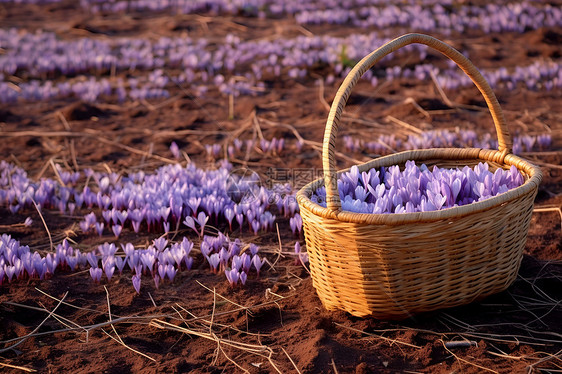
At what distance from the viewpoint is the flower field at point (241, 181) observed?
275 cm

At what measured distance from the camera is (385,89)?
7.28m

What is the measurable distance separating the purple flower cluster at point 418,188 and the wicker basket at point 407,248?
182 millimetres

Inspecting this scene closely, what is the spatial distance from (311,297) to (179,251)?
87 cm

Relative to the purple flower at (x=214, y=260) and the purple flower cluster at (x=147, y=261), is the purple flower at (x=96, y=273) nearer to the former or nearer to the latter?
the purple flower cluster at (x=147, y=261)

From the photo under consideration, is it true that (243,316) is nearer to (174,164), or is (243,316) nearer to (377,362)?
(377,362)

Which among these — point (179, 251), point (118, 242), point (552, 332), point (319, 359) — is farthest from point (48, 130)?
point (552, 332)

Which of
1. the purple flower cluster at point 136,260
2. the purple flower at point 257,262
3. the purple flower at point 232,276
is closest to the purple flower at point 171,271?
the purple flower cluster at point 136,260

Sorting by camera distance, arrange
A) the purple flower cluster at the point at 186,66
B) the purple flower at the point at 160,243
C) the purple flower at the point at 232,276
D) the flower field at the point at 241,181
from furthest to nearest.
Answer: the purple flower cluster at the point at 186,66 < the purple flower at the point at 160,243 < the purple flower at the point at 232,276 < the flower field at the point at 241,181

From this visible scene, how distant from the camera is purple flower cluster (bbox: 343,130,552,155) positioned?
518 centimetres

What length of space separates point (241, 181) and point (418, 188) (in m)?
1.84

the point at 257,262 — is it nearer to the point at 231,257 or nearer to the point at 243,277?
the point at 243,277

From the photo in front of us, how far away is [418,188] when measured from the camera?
304cm

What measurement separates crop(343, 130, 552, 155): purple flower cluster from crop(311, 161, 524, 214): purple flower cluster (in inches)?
85.1

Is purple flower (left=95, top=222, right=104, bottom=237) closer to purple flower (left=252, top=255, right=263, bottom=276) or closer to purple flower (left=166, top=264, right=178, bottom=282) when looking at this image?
purple flower (left=166, top=264, right=178, bottom=282)
